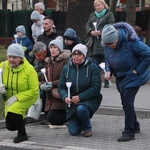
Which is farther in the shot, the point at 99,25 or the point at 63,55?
the point at 99,25

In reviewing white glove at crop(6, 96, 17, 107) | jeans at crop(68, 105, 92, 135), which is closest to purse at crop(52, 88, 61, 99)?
jeans at crop(68, 105, 92, 135)

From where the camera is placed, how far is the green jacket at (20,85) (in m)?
6.73

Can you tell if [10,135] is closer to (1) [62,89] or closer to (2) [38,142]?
(2) [38,142]

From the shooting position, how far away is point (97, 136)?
721 centimetres

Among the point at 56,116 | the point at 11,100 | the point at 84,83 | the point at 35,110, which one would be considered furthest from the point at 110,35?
the point at 35,110

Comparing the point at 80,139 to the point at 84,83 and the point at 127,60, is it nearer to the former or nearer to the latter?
the point at 84,83

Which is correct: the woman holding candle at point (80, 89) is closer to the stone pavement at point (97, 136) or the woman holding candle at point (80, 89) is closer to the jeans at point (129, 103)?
the stone pavement at point (97, 136)

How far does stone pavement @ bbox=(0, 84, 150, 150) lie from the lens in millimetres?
6672

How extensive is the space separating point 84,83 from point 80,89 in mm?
111

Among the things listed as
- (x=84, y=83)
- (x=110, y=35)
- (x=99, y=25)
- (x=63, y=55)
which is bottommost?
(x=84, y=83)

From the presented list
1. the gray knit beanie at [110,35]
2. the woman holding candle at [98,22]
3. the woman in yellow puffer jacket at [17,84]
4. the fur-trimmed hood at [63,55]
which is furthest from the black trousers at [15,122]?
the woman holding candle at [98,22]

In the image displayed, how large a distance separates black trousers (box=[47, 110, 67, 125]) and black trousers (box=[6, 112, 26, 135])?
76 cm

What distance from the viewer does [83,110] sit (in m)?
6.98

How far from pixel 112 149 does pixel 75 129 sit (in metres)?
0.88
